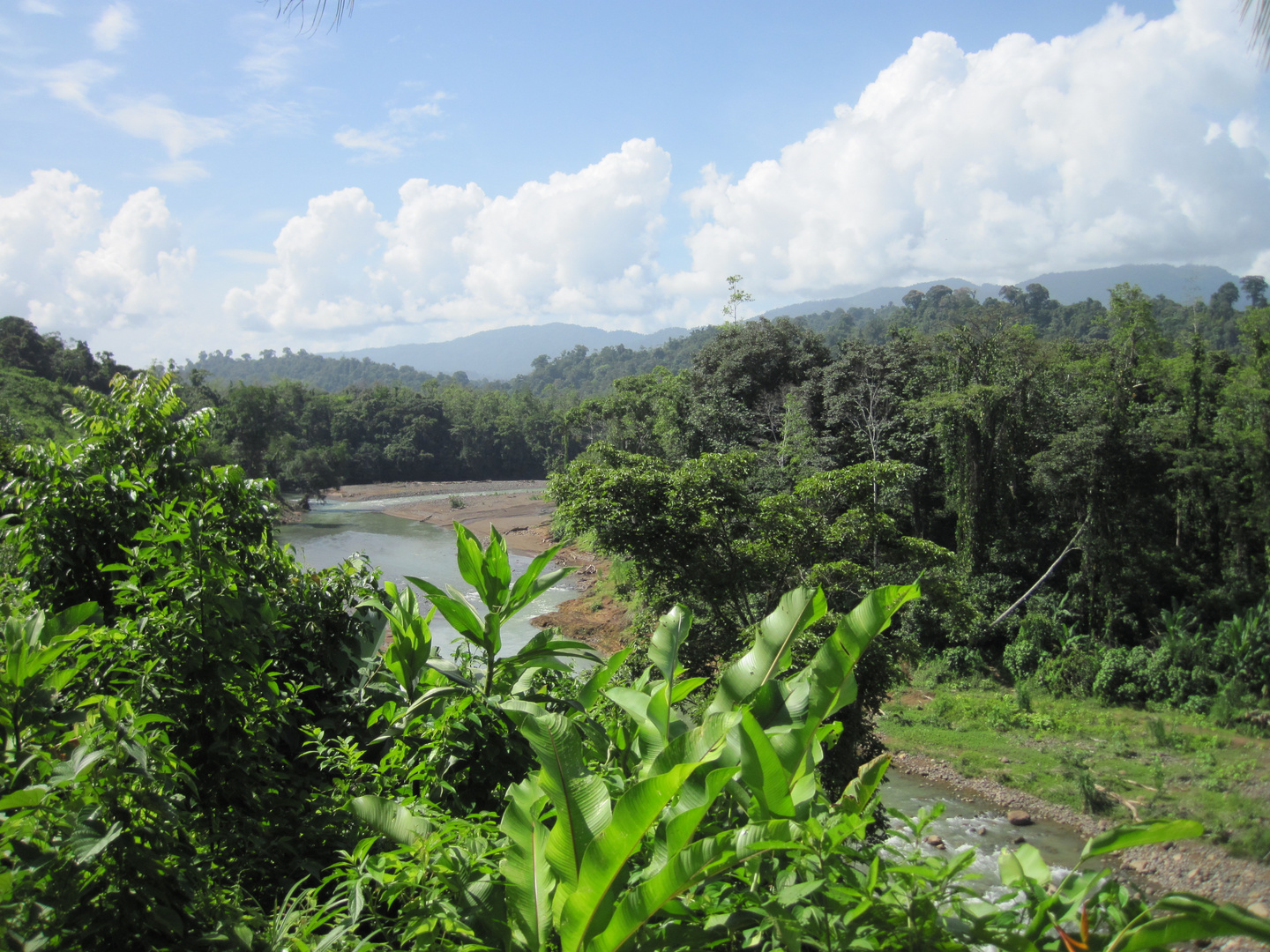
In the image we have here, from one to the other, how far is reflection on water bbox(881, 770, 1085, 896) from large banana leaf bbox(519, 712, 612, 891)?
381 inches

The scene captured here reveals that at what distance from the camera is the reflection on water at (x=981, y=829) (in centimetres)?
989

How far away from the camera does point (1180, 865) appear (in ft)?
31.7

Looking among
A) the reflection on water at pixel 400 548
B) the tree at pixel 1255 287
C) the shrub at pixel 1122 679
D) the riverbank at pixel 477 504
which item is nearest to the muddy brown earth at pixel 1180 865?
the shrub at pixel 1122 679

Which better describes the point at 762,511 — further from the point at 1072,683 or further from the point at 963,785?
the point at 1072,683

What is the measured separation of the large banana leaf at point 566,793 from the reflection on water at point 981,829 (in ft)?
31.7

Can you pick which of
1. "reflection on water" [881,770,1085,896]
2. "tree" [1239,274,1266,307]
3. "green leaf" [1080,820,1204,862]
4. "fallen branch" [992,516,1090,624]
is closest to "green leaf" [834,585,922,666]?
"green leaf" [1080,820,1204,862]

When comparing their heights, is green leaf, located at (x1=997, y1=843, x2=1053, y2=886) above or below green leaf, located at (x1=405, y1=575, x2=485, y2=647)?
below

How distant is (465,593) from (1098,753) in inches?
464

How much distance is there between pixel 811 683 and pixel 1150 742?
15.1 metres

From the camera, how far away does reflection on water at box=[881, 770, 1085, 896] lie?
989 cm

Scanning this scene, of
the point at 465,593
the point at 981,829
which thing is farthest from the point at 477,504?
the point at 465,593

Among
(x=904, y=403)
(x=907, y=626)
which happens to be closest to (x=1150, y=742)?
(x=907, y=626)

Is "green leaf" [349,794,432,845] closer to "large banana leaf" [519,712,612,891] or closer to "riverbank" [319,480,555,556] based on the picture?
"large banana leaf" [519,712,612,891]

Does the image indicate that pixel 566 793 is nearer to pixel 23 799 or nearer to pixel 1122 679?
pixel 23 799
